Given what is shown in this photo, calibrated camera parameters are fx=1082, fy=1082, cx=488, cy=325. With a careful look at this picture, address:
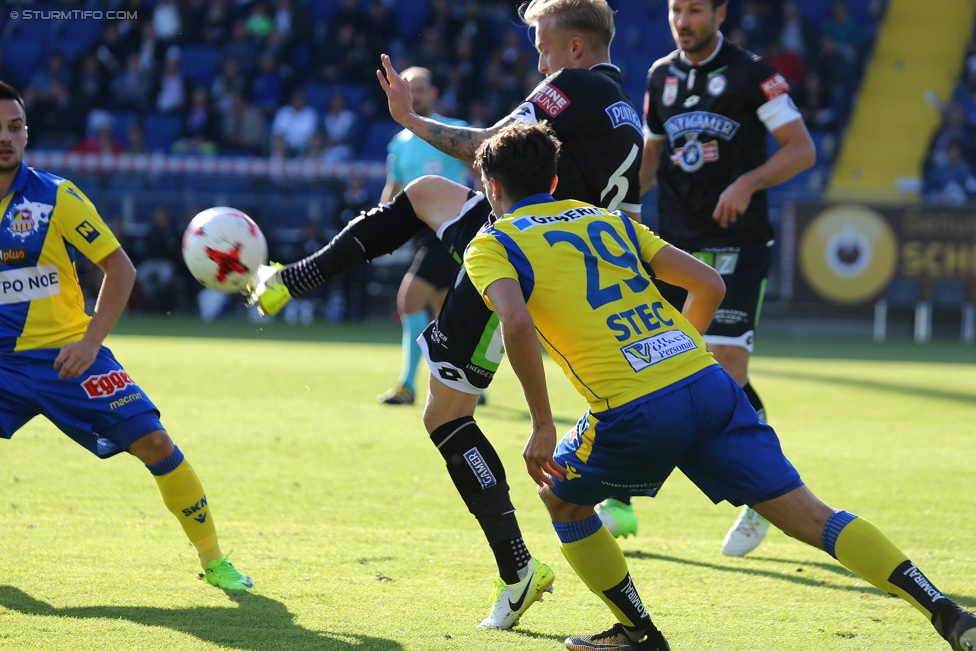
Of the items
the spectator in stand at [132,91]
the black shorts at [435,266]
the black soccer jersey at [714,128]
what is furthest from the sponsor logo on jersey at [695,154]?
the spectator in stand at [132,91]

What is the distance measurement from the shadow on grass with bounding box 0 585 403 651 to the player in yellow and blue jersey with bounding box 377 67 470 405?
4574mm

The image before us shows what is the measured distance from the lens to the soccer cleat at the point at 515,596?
371cm

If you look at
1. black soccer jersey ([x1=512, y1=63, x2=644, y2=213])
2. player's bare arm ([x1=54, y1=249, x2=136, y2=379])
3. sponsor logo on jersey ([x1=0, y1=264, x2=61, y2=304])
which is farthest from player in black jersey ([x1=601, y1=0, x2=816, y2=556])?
sponsor logo on jersey ([x1=0, y1=264, x2=61, y2=304])

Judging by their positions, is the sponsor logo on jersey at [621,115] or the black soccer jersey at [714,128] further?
the black soccer jersey at [714,128]

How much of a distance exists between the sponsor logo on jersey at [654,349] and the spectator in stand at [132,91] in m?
18.5

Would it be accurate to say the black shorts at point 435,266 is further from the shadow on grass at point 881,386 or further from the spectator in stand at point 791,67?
the spectator in stand at point 791,67

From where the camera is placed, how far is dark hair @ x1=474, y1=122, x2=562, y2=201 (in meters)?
3.29

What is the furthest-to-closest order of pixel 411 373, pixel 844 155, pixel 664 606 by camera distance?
pixel 844 155, pixel 411 373, pixel 664 606

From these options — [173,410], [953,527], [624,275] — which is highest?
[624,275]

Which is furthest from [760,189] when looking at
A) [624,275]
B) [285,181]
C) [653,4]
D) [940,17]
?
[940,17]

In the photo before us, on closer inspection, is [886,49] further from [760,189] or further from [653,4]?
[760,189]

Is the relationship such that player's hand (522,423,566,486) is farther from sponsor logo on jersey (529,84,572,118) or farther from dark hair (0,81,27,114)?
dark hair (0,81,27,114)

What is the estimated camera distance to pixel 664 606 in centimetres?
398

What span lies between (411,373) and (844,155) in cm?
1441
